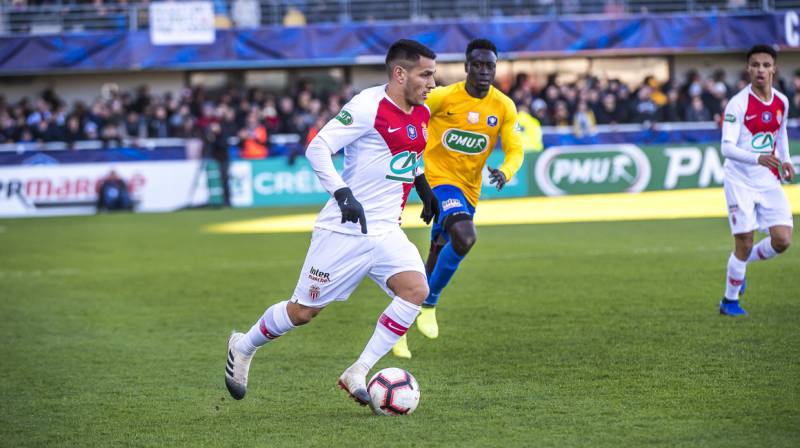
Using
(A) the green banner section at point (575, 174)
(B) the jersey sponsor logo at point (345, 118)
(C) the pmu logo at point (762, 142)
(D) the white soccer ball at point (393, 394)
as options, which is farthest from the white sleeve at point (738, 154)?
(A) the green banner section at point (575, 174)

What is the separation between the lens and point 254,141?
26.8 m

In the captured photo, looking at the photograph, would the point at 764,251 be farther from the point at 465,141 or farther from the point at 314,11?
the point at 314,11

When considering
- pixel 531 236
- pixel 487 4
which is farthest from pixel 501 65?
pixel 531 236

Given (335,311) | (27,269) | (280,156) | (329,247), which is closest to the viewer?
(329,247)

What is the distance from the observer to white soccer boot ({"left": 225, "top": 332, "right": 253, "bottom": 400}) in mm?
6844

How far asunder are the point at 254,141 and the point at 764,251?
18.1 metres

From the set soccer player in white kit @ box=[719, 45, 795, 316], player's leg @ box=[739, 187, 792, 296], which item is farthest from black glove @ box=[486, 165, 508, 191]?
player's leg @ box=[739, 187, 792, 296]

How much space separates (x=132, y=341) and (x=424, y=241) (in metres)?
8.54

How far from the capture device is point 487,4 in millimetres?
32312

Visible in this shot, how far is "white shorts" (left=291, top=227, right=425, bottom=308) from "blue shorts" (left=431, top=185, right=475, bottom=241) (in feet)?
5.66

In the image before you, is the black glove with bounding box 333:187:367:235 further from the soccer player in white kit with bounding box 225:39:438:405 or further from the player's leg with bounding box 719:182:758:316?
the player's leg with bounding box 719:182:758:316

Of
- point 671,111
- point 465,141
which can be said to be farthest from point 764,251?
point 671,111

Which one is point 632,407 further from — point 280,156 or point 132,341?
point 280,156

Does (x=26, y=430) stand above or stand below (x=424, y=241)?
above
